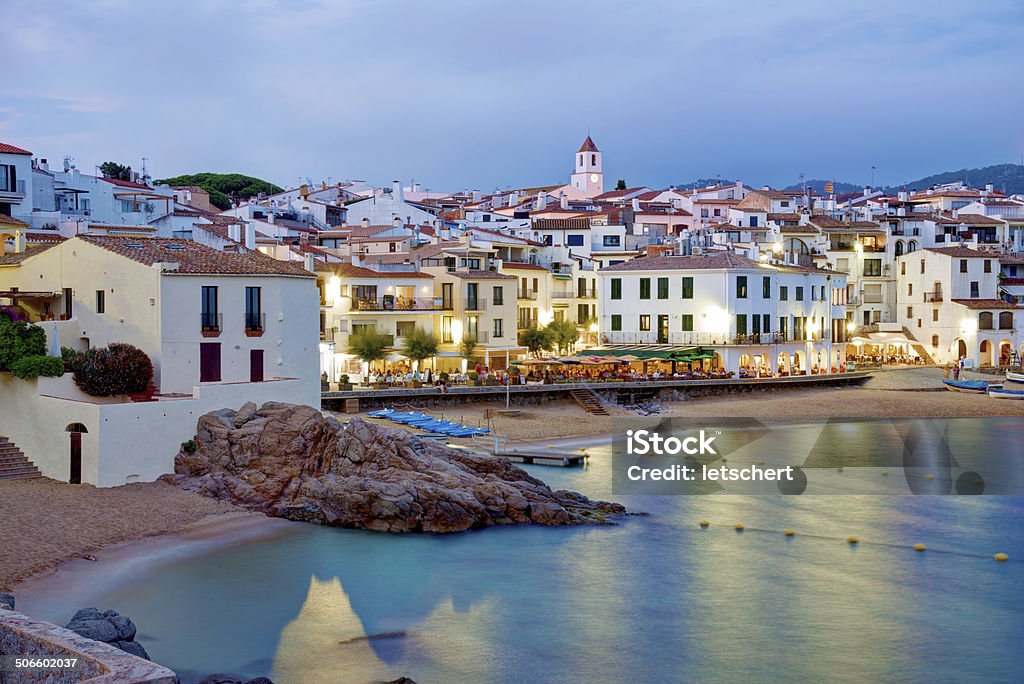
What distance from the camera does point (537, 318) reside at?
208 ft

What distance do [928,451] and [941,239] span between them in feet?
127

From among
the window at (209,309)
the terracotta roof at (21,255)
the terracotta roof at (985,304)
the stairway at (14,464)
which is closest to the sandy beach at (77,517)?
the stairway at (14,464)

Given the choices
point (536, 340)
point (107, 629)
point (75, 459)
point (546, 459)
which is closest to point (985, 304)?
point (536, 340)

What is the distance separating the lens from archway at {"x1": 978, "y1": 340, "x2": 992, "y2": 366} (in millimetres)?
68938

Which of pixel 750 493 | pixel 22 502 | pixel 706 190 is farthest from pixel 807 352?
pixel 706 190

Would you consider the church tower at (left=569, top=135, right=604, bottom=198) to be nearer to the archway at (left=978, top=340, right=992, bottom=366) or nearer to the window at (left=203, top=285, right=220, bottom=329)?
the archway at (left=978, top=340, right=992, bottom=366)

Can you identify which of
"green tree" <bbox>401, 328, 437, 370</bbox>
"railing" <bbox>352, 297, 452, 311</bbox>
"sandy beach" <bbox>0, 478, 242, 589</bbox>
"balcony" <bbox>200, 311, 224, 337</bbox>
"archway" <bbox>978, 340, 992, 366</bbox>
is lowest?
"sandy beach" <bbox>0, 478, 242, 589</bbox>

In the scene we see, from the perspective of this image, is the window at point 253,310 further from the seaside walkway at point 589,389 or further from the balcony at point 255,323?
the seaside walkway at point 589,389

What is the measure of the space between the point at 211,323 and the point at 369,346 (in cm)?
1718

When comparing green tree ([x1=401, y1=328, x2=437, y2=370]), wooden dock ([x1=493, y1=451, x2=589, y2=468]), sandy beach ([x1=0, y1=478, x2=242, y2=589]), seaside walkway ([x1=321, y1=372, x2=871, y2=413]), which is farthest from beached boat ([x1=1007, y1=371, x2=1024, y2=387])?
sandy beach ([x1=0, y1=478, x2=242, y2=589])

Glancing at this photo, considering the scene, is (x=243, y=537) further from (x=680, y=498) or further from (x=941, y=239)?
(x=941, y=239)

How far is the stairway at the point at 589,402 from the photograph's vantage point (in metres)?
Result: 50.6

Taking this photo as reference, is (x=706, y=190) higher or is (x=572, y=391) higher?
(x=706, y=190)

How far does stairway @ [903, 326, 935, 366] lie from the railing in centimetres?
2990
